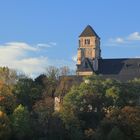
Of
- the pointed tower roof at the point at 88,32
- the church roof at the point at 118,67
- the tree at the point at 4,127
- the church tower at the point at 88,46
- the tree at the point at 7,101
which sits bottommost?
the tree at the point at 4,127

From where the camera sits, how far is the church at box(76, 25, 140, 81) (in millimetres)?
110375

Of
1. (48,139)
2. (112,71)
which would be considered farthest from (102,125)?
(112,71)

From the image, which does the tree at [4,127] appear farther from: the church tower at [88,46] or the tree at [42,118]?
→ the church tower at [88,46]

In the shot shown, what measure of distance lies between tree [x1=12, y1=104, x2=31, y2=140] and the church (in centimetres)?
3582

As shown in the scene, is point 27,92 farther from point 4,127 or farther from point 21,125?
point 4,127

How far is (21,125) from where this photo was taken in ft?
230

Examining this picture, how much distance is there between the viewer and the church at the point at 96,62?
110 metres

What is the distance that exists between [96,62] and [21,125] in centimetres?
4544

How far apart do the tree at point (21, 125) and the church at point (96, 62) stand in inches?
1410

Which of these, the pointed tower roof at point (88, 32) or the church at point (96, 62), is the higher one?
the pointed tower roof at point (88, 32)

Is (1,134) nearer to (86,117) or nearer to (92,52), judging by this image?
(86,117)

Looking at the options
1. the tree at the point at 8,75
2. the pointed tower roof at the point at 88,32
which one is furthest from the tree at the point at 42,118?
the pointed tower roof at the point at 88,32

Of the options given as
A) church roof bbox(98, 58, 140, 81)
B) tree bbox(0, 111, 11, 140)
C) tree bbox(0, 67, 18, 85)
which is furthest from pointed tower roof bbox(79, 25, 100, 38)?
tree bbox(0, 111, 11, 140)

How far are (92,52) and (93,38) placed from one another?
2803mm
